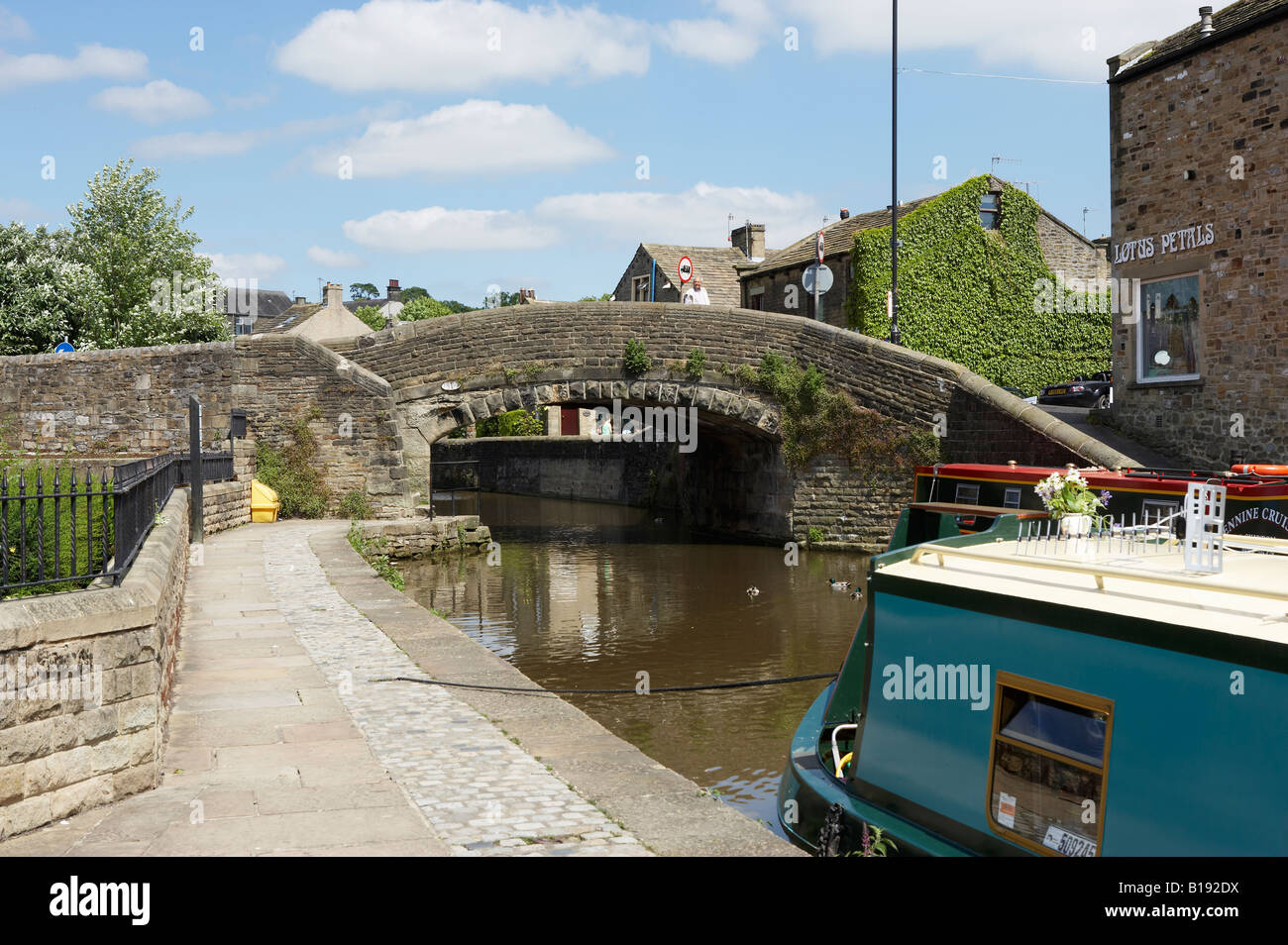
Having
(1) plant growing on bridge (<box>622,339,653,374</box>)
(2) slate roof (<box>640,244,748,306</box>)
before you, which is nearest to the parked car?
(1) plant growing on bridge (<box>622,339,653,374</box>)

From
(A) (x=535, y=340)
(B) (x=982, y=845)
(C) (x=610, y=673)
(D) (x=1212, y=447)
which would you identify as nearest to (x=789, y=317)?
(A) (x=535, y=340)

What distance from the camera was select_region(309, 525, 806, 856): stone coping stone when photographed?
422 centimetres

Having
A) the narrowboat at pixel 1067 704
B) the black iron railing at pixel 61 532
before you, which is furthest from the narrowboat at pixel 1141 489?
the black iron railing at pixel 61 532

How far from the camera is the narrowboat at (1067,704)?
3293 mm

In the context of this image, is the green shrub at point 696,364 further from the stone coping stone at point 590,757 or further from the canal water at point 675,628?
the stone coping stone at point 590,757

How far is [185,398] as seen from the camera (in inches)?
727

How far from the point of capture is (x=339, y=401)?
60.7 ft

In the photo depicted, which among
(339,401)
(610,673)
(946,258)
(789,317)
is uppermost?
(946,258)

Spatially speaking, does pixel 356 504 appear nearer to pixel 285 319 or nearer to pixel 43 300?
pixel 43 300

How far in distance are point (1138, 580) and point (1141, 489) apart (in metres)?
6.18

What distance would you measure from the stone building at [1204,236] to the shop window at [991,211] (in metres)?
8.61

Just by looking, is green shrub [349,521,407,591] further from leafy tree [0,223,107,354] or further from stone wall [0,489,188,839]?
leafy tree [0,223,107,354]
